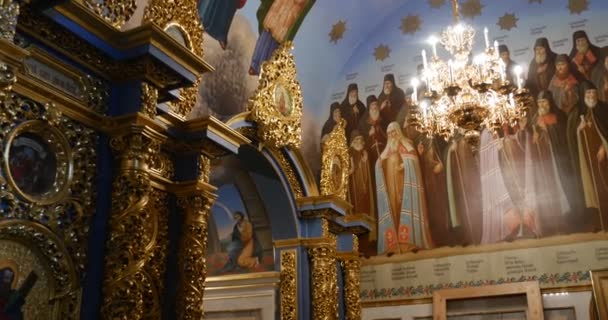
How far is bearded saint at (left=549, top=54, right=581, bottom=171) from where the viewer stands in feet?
31.0

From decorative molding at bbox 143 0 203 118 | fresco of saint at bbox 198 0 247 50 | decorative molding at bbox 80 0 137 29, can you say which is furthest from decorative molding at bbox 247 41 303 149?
decorative molding at bbox 80 0 137 29

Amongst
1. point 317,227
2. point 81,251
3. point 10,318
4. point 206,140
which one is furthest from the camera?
point 317,227

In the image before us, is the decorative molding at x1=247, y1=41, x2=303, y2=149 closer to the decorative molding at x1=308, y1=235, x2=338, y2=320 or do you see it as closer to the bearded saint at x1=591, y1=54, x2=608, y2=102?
the decorative molding at x1=308, y1=235, x2=338, y2=320

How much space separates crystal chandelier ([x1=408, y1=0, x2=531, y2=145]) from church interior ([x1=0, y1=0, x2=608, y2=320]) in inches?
1.1

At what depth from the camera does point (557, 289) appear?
8859mm

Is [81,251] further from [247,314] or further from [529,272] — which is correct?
[529,272]

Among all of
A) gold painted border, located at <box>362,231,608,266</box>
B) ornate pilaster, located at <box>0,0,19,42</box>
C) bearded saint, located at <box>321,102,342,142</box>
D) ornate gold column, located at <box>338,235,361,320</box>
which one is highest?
bearded saint, located at <box>321,102,342,142</box>

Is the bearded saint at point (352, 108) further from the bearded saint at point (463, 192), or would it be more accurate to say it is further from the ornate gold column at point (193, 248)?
the ornate gold column at point (193, 248)

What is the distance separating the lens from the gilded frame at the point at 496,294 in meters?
8.81

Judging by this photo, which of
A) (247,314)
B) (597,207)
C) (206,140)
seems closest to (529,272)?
(597,207)

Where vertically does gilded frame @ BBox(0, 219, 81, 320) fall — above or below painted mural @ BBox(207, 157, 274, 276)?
below

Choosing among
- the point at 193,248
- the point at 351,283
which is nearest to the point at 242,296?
the point at 351,283

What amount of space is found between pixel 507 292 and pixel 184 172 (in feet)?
18.6

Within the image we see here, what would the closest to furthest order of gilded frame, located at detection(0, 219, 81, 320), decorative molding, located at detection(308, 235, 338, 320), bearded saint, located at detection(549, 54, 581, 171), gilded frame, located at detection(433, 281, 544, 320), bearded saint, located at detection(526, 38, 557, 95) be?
gilded frame, located at detection(0, 219, 81, 320)
decorative molding, located at detection(308, 235, 338, 320)
gilded frame, located at detection(433, 281, 544, 320)
bearded saint, located at detection(549, 54, 581, 171)
bearded saint, located at detection(526, 38, 557, 95)
